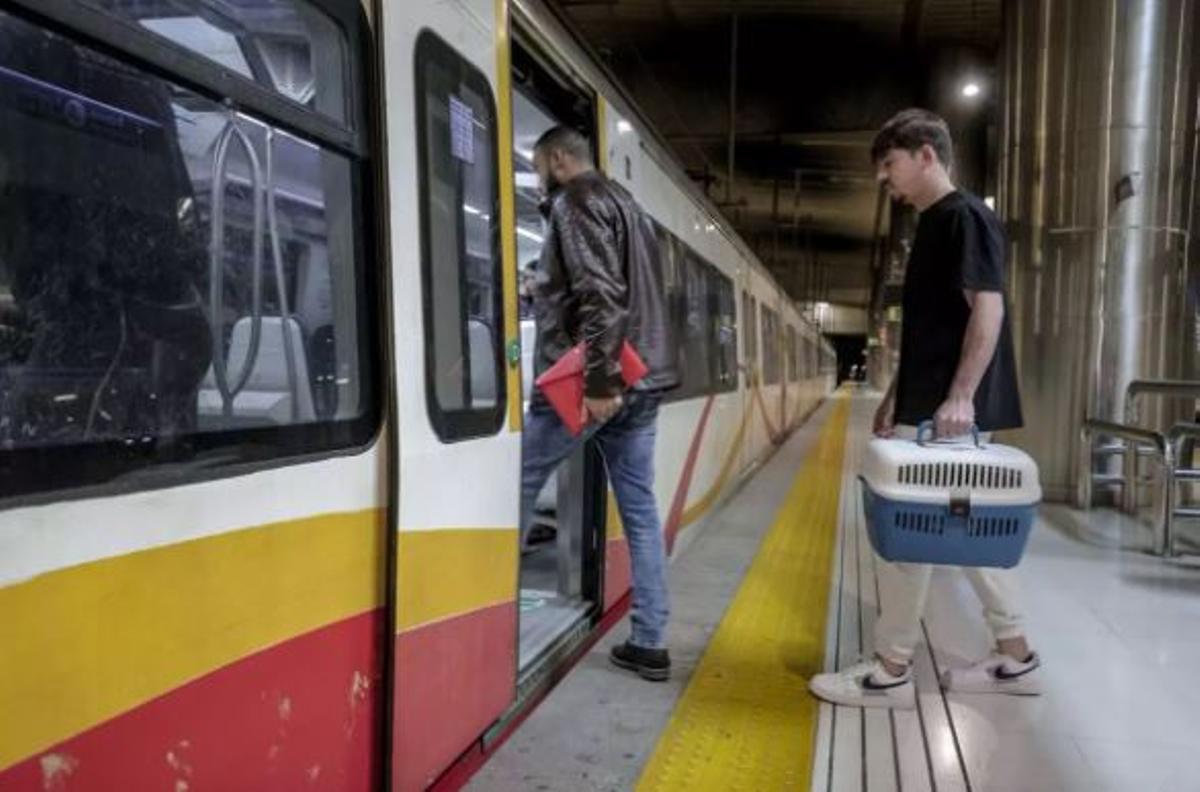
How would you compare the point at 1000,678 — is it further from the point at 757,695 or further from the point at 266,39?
the point at 266,39

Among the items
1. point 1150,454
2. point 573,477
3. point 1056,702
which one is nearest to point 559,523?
point 573,477

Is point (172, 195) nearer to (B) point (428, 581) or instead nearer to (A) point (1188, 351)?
(B) point (428, 581)

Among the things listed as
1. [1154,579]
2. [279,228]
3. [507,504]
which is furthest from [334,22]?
[1154,579]

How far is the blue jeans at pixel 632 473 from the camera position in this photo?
2789mm

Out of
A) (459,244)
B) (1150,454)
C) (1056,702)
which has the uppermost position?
(459,244)

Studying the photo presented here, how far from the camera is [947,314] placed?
260 cm

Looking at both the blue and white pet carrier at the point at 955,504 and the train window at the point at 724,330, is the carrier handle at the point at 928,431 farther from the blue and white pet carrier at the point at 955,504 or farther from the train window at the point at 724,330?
the train window at the point at 724,330

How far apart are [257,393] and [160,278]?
0.27 meters

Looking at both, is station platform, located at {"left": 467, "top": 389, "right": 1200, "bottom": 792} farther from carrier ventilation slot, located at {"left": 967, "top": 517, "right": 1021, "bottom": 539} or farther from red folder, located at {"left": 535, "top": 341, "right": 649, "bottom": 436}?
red folder, located at {"left": 535, "top": 341, "right": 649, "bottom": 436}

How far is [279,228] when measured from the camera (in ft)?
5.09

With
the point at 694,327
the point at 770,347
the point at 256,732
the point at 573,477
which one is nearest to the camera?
the point at 256,732

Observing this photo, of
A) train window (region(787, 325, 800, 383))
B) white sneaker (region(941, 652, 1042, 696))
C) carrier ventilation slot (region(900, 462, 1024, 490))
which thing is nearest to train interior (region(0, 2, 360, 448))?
carrier ventilation slot (region(900, 462, 1024, 490))

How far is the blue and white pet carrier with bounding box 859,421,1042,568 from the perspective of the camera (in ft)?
7.65

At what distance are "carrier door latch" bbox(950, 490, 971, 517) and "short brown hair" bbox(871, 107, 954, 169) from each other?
0.91 meters
